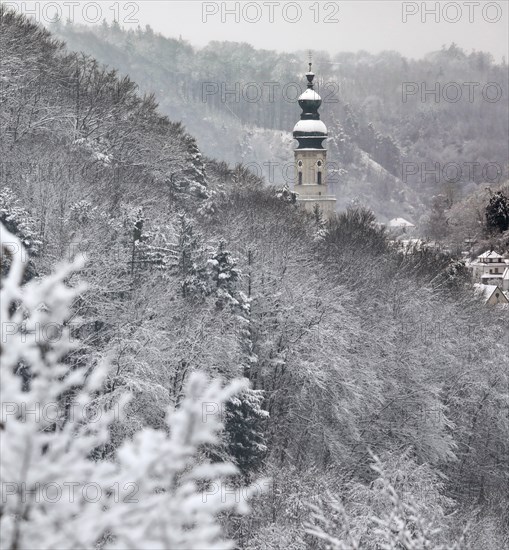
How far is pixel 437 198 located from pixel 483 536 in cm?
9512

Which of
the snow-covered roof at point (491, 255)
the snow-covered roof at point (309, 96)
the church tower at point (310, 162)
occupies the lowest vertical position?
the snow-covered roof at point (491, 255)

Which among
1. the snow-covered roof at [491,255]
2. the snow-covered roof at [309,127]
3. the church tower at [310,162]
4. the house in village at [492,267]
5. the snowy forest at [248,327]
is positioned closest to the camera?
the snowy forest at [248,327]

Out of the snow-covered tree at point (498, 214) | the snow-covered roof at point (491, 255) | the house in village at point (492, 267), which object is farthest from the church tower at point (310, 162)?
the house in village at point (492, 267)

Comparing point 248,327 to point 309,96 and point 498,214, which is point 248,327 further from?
point 309,96

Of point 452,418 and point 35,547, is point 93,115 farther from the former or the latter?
point 35,547

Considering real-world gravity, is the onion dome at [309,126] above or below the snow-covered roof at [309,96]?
below

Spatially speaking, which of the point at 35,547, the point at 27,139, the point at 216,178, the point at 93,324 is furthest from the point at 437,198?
the point at 35,547

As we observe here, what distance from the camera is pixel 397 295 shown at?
41.8 metres

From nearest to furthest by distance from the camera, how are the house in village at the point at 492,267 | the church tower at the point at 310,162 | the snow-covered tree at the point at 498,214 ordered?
1. the house in village at the point at 492,267
2. the snow-covered tree at the point at 498,214
3. the church tower at the point at 310,162

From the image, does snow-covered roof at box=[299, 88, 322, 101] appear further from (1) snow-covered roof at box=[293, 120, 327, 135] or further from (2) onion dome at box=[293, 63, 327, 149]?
(1) snow-covered roof at box=[293, 120, 327, 135]

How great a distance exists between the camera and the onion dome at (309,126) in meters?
85.0

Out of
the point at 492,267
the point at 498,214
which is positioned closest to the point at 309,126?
the point at 498,214

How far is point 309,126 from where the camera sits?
85.1 metres

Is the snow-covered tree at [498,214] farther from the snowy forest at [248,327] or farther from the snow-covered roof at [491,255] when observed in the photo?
the snowy forest at [248,327]
